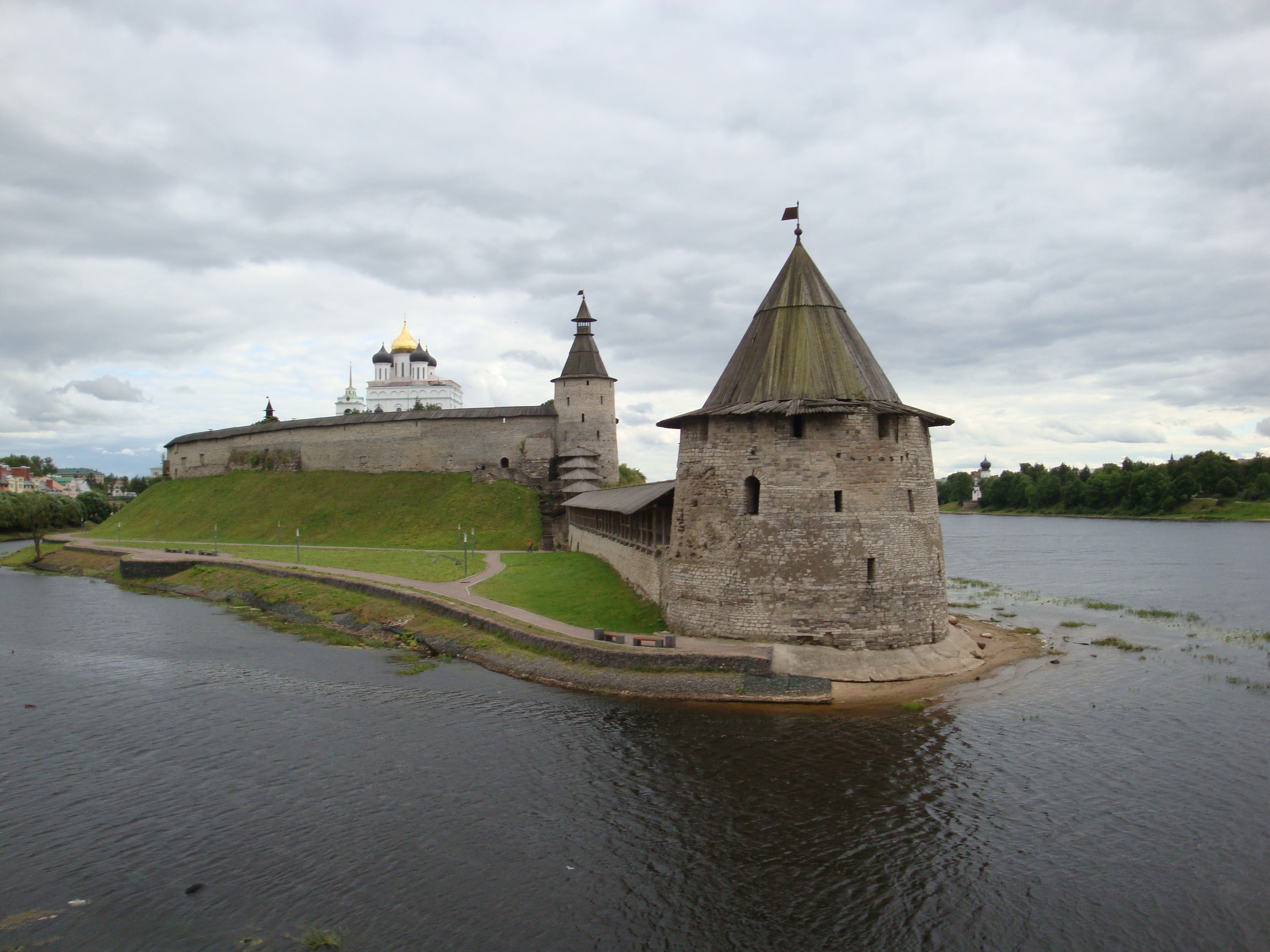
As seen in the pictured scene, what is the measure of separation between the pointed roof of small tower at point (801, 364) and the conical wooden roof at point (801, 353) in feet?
0.07

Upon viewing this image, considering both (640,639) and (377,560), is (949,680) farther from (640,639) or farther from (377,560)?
(377,560)

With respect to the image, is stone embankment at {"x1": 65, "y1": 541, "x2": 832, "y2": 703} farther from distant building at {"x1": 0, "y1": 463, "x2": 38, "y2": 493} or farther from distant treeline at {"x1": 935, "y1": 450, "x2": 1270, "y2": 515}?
distant building at {"x1": 0, "y1": 463, "x2": 38, "y2": 493}

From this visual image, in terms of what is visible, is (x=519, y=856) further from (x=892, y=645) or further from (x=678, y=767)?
(x=892, y=645)

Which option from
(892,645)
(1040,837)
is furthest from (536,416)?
(1040,837)

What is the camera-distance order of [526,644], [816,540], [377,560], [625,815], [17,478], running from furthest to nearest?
[17,478], [377,560], [526,644], [816,540], [625,815]

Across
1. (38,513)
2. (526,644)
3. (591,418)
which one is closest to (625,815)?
(526,644)

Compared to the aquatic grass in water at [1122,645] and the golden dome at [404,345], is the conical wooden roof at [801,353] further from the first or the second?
the golden dome at [404,345]

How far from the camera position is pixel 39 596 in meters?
36.8

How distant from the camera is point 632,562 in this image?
27000 mm

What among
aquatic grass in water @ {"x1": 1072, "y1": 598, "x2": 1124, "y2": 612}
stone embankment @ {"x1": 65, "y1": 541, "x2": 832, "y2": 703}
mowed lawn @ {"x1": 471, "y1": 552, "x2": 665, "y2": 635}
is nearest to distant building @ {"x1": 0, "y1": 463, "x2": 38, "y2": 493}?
mowed lawn @ {"x1": 471, "y1": 552, "x2": 665, "y2": 635}

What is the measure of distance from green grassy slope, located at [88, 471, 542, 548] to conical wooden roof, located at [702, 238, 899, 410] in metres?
25.6

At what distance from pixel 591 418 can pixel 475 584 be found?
71.6ft

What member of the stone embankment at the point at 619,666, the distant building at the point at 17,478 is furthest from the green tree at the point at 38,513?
the stone embankment at the point at 619,666

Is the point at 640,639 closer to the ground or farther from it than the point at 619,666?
farther from it
